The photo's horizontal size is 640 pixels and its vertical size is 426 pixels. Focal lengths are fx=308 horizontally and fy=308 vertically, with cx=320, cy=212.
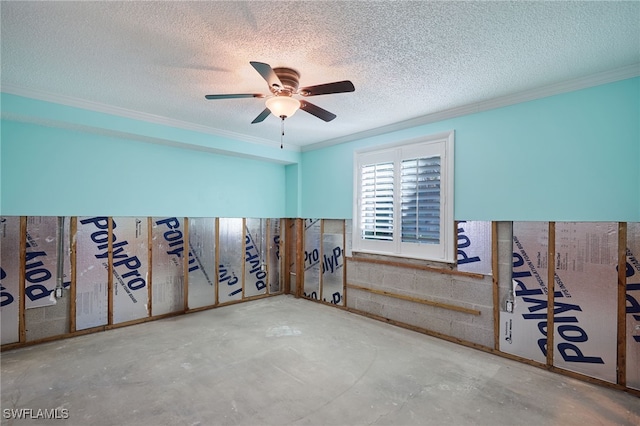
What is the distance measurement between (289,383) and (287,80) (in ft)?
8.64

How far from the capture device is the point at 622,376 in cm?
260

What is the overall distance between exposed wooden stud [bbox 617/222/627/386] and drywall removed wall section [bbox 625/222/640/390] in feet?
0.06

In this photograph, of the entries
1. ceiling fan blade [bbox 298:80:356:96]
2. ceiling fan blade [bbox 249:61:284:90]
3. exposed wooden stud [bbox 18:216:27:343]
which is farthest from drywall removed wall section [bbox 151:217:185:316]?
ceiling fan blade [bbox 298:80:356:96]

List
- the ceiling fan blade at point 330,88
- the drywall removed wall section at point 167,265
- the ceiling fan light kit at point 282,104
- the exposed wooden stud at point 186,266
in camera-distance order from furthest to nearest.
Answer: the exposed wooden stud at point 186,266 < the drywall removed wall section at point 167,265 < the ceiling fan light kit at point 282,104 < the ceiling fan blade at point 330,88

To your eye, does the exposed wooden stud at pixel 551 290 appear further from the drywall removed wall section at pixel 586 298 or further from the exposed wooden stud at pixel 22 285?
the exposed wooden stud at pixel 22 285

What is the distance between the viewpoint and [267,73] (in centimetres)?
208

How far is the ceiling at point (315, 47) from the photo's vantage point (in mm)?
1896

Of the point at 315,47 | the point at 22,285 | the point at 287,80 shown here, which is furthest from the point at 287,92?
the point at 22,285

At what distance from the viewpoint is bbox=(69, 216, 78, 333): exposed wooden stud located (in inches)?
146

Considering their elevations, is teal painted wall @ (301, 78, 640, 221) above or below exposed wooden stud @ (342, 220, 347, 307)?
above

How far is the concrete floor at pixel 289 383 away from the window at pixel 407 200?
1.17 metres

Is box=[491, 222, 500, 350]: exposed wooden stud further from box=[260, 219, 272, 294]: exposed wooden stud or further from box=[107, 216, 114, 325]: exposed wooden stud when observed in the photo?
box=[107, 216, 114, 325]: exposed wooden stud

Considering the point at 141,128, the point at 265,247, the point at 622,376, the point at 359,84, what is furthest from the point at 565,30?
the point at 265,247

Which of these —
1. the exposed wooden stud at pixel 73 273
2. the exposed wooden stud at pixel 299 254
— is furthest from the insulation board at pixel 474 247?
the exposed wooden stud at pixel 73 273
